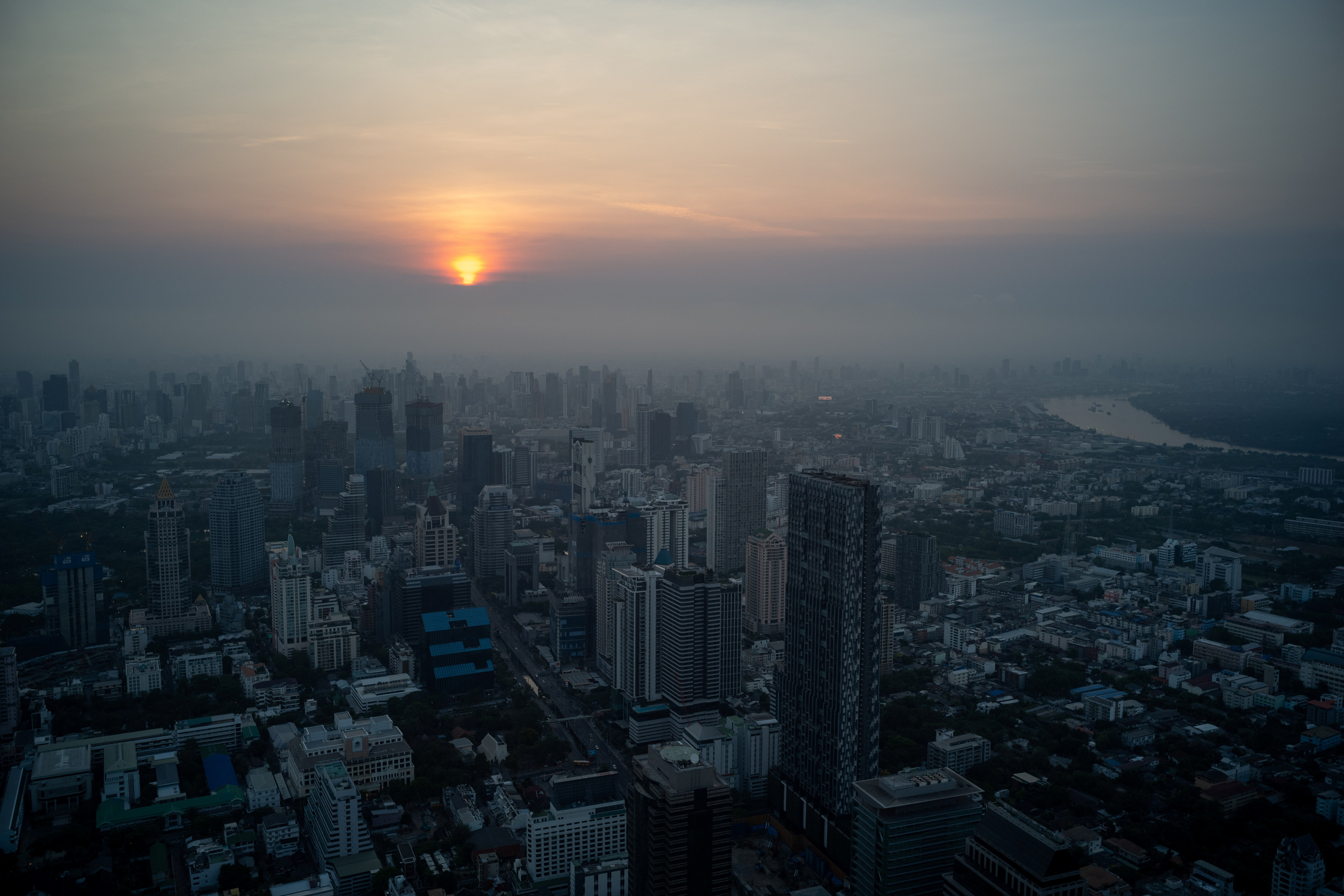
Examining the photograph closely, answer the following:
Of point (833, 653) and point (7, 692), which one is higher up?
point (833, 653)

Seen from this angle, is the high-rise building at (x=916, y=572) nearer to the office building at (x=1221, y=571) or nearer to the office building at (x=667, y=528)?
the office building at (x=667, y=528)

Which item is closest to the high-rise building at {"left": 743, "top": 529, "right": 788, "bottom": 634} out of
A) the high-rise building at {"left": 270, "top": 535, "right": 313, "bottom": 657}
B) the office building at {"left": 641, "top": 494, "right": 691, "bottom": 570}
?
the office building at {"left": 641, "top": 494, "right": 691, "bottom": 570}

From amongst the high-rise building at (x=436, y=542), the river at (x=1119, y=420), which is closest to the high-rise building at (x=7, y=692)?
the high-rise building at (x=436, y=542)

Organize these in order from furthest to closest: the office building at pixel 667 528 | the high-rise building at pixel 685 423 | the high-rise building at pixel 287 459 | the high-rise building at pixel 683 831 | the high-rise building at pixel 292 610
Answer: the high-rise building at pixel 685 423 < the high-rise building at pixel 287 459 < the office building at pixel 667 528 < the high-rise building at pixel 292 610 < the high-rise building at pixel 683 831

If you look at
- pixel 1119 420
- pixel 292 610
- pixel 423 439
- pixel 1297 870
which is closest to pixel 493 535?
pixel 292 610

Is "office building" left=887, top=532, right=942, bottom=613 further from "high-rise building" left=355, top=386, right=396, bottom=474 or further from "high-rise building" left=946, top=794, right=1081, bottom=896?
"high-rise building" left=355, top=386, right=396, bottom=474

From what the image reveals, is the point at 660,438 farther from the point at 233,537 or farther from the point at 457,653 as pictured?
the point at 457,653
